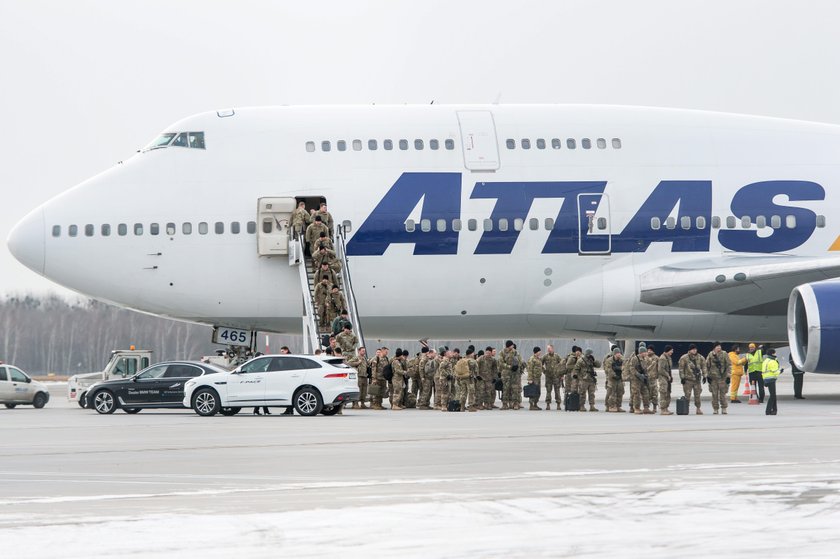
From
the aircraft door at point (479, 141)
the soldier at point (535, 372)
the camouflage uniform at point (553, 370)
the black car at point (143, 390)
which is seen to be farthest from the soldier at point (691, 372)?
the black car at point (143, 390)

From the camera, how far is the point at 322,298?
2716cm

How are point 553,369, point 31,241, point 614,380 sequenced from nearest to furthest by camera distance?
point 614,380
point 553,369
point 31,241

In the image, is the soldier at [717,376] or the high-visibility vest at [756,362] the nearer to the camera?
the soldier at [717,376]

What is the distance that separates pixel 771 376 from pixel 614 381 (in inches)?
118

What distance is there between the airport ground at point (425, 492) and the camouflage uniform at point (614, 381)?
6.05 m

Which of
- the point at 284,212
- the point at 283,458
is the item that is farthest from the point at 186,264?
the point at 283,458

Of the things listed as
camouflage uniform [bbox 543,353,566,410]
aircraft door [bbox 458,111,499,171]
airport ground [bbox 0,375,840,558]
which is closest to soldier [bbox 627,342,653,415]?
camouflage uniform [bbox 543,353,566,410]

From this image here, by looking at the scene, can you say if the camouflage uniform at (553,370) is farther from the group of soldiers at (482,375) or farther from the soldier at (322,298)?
the soldier at (322,298)

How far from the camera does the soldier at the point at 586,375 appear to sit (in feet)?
86.3

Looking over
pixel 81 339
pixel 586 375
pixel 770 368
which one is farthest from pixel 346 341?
pixel 81 339

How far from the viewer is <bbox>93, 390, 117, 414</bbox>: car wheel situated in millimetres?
26016

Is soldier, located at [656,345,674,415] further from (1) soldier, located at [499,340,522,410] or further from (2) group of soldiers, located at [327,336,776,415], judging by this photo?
(1) soldier, located at [499,340,522,410]

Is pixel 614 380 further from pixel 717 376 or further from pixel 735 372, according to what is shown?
pixel 735 372

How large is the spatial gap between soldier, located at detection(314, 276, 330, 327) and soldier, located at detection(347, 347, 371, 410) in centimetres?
139
